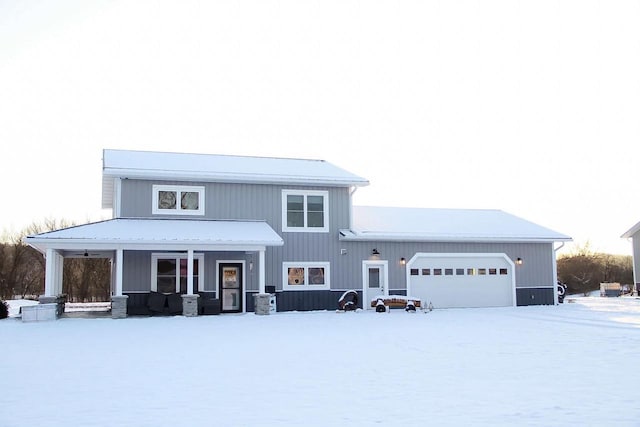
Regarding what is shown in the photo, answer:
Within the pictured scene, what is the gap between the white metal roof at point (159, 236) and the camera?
16875 mm

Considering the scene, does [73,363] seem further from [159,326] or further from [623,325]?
[623,325]

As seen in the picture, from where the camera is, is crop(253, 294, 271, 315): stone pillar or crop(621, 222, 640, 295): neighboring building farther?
crop(621, 222, 640, 295): neighboring building

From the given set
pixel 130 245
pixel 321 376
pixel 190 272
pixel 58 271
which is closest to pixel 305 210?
pixel 190 272

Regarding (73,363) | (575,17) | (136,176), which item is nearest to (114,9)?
(136,176)

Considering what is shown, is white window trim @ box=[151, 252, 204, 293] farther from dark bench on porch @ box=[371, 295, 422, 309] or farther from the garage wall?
dark bench on porch @ box=[371, 295, 422, 309]

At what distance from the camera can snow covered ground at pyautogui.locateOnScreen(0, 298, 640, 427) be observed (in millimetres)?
5723

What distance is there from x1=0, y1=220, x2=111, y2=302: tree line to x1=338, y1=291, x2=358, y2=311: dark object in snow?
1742 centimetres

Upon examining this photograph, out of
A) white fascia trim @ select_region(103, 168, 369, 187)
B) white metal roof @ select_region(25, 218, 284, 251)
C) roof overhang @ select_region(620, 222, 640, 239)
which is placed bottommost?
white metal roof @ select_region(25, 218, 284, 251)

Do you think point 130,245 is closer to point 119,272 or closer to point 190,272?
point 119,272

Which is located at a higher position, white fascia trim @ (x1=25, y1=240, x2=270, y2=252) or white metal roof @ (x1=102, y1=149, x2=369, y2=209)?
white metal roof @ (x1=102, y1=149, x2=369, y2=209)

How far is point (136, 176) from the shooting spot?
18875 millimetres

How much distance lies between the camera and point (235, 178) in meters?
19.7

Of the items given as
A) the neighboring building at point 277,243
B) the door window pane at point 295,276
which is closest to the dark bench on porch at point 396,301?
the neighboring building at point 277,243

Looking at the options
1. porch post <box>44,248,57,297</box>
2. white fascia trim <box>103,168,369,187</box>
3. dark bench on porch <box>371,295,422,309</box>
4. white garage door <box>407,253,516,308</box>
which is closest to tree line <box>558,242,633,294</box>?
white garage door <box>407,253,516,308</box>
